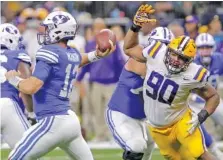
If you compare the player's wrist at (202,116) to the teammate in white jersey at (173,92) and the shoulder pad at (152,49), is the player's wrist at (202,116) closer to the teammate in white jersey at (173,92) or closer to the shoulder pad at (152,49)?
the teammate in white jersey at (173,92)

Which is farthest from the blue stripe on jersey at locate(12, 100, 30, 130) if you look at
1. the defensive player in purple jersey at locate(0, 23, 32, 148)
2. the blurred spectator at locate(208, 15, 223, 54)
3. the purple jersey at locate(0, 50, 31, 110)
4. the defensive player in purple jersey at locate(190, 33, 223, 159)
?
the blurred spectator at locate(208, 15, 223, 54)

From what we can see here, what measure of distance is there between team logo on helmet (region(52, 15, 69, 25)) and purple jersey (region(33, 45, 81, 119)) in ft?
0.90

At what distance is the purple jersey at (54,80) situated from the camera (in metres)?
7.32

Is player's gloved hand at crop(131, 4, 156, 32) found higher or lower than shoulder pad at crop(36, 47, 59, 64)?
higher

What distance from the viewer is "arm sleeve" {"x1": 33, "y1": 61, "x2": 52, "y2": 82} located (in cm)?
725

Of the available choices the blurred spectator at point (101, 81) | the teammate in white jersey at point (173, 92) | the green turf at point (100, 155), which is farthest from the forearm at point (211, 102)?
the blurred spectator at point (101, 81)

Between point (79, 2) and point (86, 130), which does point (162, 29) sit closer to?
point (86, 130)

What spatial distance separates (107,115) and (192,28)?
4.90m

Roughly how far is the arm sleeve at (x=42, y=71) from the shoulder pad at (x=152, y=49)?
3.16 feet

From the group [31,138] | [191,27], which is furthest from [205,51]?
[31,138]

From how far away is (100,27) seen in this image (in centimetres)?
1338

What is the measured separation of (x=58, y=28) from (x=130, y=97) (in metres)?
1.22

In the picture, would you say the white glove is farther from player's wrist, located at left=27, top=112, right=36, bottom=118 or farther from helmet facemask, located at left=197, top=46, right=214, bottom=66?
helmet facemask, located at left=197, top=46, right=214, bottom=66

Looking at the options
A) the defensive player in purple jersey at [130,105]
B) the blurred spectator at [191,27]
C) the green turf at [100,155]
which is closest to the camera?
the defensive player in purple jersey at [130,105]
